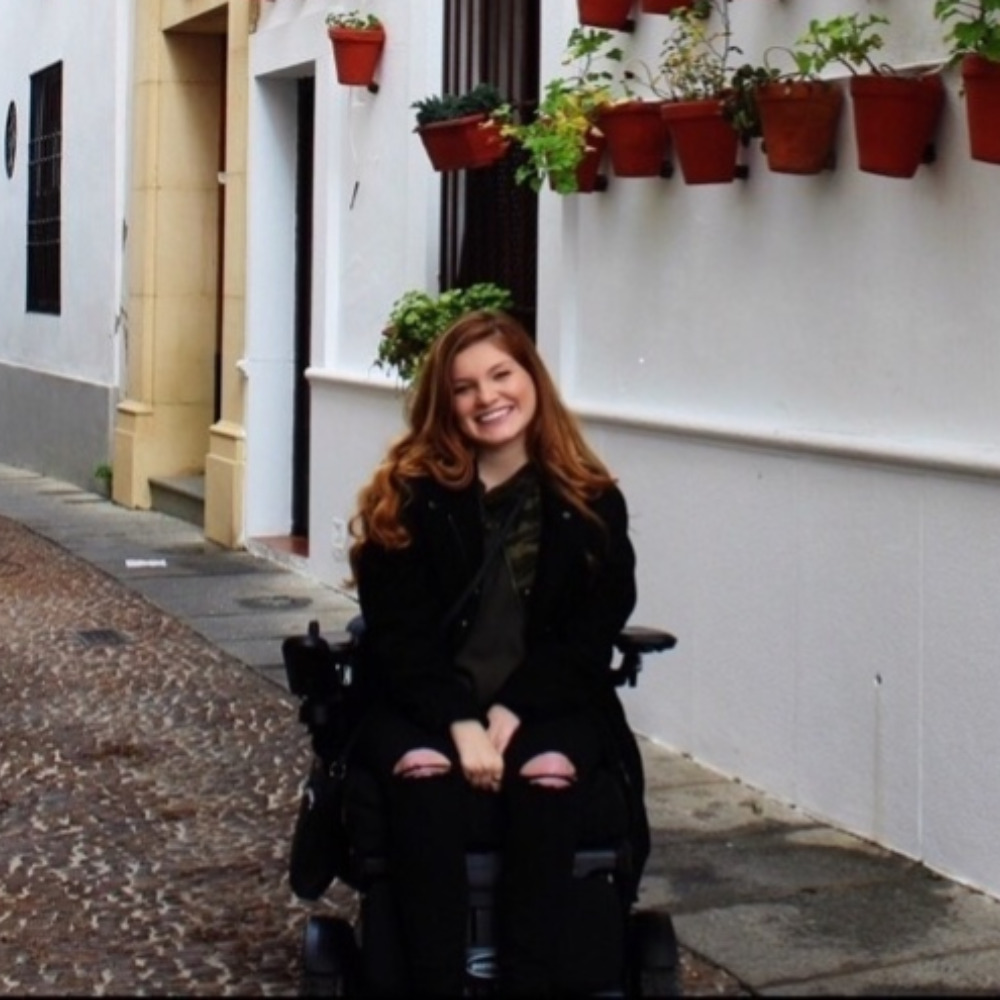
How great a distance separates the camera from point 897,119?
20.9 feet

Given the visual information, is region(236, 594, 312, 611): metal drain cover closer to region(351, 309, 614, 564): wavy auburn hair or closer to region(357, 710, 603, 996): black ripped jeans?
region(351, 309, 614, 564): wavy auburn hair

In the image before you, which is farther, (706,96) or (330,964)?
(706,96)

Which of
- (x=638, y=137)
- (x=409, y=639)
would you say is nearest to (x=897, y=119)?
(x=638, y=137)

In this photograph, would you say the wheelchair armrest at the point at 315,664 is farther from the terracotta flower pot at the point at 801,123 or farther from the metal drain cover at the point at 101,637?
the metal drain cover at the point at 101,637

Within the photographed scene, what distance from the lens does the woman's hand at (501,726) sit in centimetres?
490

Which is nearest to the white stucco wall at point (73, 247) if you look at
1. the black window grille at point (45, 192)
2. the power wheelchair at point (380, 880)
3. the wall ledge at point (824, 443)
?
the black window grille at point (45, 192)

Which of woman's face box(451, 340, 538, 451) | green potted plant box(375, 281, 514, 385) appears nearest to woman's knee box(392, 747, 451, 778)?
woman's face box(451, 340, 538, 451)

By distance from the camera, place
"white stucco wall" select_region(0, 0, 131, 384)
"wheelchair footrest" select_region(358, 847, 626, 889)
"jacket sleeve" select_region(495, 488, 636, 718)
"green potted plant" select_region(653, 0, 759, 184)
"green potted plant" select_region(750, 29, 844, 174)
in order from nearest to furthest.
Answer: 1. "wheelchair footrest" select_region(358, 847, 626, 889)
2. "jacket sleeve" select_region(495, 488, 636, 718)
3. "green potted plant" select_region(750, 29, 844, 174)
4. "green potted plant" select_region(653, 0, 759, 184)
5. "white stucco wall" select_region(0, 0, 131, 384)

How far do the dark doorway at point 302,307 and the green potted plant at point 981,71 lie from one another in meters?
7.13

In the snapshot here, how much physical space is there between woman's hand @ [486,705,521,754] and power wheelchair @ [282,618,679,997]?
12cm

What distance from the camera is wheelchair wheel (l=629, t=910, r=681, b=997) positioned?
4.87 meters

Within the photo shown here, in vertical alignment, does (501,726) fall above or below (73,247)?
below

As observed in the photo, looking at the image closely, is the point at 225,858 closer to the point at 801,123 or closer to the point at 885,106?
the point at 801,123

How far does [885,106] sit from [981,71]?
1.54 ft
